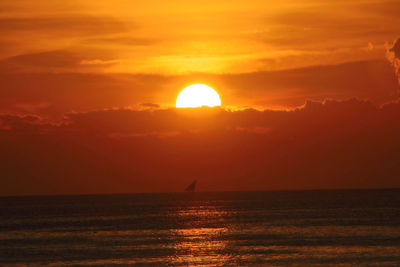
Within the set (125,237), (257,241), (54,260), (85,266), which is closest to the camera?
(85,266)

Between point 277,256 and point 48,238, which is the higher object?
point 48,238

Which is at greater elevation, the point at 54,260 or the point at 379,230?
the point at 379,230

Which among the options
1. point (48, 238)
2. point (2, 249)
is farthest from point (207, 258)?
point (48, 238)

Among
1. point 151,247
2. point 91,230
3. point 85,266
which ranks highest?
point 91,230

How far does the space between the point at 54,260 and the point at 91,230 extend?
5572 cm

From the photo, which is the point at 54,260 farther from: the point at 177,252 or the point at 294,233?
the point at 294,233

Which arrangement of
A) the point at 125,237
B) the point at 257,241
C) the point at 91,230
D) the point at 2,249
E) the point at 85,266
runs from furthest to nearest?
1. the point at 91,230
2. the point at 125,237
3. the point at 257,241
4. the point at 2,249
5. the point at 85,266

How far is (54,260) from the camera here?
83000mm

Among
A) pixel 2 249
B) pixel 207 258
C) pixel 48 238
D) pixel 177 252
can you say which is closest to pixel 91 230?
pixel 48 238

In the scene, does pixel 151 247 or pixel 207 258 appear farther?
pixel 151 247

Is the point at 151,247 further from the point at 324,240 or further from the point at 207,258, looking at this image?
the point at 324,240

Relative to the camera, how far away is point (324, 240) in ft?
339

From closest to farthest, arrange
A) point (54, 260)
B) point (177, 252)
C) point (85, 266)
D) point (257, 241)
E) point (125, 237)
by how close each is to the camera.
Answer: point (85, 266) → point (54, 260) → point (177, 252) → point (257, 241) → point (125, 237)

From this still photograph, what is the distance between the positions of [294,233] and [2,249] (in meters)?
50.5
